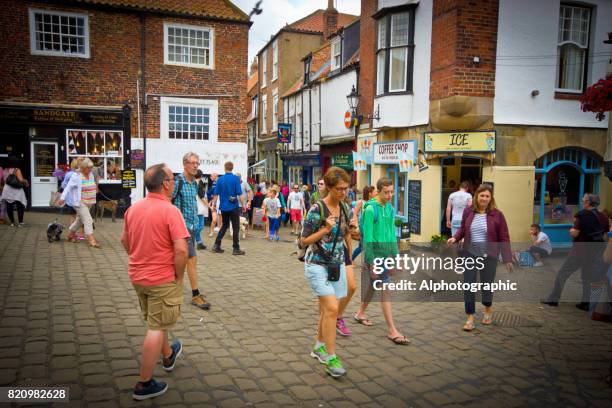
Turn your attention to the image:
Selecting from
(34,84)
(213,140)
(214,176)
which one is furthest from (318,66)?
(34,84)

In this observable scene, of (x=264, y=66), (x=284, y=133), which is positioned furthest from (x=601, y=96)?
(x=264, y=66)

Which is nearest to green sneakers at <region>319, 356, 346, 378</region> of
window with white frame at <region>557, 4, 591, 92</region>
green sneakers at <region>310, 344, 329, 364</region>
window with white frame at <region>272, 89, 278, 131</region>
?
green sneakers at <region>310, 344, 329, 364</region>

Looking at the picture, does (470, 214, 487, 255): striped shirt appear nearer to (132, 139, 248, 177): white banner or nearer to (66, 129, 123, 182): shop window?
(132, 139, 248, 177): white banner

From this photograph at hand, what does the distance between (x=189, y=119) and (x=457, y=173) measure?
35.7 ft

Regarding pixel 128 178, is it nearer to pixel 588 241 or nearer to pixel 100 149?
pixel 100 149

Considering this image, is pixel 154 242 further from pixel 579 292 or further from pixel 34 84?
A: pixel 34 84

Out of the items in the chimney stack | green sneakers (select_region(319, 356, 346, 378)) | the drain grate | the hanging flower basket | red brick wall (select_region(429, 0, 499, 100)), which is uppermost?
the chimney stack

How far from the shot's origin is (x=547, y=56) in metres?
11.7

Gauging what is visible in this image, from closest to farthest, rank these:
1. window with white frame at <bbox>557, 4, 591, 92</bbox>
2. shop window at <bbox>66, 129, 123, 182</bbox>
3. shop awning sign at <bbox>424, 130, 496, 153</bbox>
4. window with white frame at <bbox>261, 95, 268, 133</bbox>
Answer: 1. shop awning sign at <bbox>424, 130, 496, 153</bbox>
2. window with white frame at <bbox>557, 4, 591, 92</bbox>
3. shop window at <bbox>66, 129, 123, 182</bbox>
4. window with white frame at <bbox>261, 95, 268, 133</bbox>

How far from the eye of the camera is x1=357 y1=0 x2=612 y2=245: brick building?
11.4m

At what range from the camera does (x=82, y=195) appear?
9.44 meters

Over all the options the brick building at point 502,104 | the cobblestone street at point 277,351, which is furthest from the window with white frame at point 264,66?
the cobblestone street at point 277,351

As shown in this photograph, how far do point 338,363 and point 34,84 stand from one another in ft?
55.6

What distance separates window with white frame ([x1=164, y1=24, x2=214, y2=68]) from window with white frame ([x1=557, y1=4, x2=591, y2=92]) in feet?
41.7
